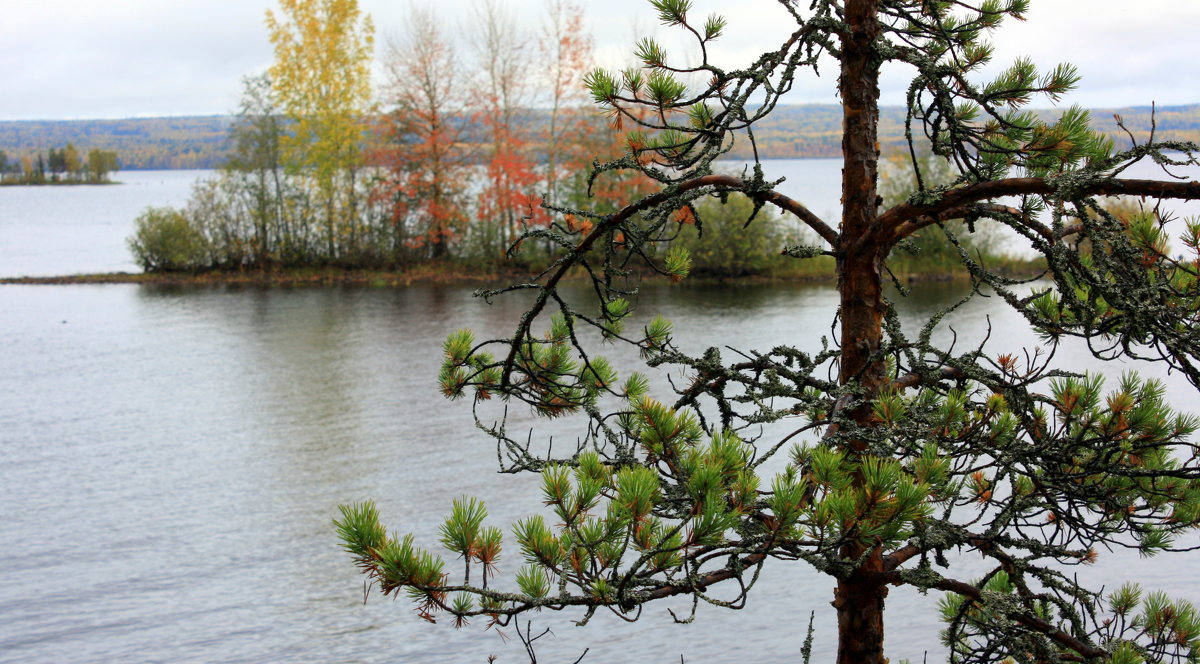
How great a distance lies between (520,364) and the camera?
3.11m

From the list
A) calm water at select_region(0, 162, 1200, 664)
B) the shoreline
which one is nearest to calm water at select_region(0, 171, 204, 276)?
the shoreline

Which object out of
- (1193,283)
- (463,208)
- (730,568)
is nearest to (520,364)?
(730,568)

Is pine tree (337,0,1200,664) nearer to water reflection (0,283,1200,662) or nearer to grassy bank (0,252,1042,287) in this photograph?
water reflection (0,283,1200,662)

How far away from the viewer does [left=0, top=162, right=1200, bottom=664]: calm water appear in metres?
6.39

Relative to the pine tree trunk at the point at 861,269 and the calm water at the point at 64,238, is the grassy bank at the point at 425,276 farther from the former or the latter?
the pine tree trunk at the point at 861,269

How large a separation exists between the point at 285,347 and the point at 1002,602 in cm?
1410

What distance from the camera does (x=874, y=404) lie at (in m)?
2.38

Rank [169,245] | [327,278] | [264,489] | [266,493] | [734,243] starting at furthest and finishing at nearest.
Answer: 1. [169,245]
2. [327,278]
3. [734,243]
4. [264,489]
5. [266,493]

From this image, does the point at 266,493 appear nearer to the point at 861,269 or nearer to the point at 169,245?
the point at 861,269

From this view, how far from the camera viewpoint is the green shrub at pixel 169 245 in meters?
25.3

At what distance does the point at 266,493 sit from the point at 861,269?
23.8 ft

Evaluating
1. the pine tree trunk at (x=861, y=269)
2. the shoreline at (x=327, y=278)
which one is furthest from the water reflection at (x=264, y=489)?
the shoreline at (x=327, y=278)

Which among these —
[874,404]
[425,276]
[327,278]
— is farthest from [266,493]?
[327,278]

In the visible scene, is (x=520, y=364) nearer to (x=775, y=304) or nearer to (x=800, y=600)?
(x=800, y=600)
